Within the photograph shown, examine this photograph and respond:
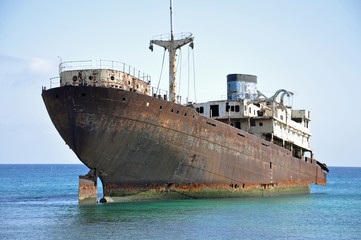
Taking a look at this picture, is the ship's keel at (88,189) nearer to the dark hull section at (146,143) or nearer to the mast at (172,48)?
the dark hull section at (146,143)

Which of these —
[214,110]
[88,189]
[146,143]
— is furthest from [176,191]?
[214,110]

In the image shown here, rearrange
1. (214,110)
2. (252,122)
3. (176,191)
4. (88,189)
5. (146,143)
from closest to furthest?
(146,143)
(88,189)
(176,191)
(214,110)
(252,122)

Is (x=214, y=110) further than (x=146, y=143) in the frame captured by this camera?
Yes

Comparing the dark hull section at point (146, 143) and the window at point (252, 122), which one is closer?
the dark hull section at point (146, 143)

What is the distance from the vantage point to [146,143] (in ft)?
70.4

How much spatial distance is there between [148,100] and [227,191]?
23.7ft

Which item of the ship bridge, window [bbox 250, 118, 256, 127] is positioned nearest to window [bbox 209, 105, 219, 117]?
the ship bridge

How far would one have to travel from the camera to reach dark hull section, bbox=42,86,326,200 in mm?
20750

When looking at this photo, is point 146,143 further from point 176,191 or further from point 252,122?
point 252,122

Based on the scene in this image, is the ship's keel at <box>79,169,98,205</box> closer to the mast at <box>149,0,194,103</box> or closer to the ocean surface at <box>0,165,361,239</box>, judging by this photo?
the ocean surface at <box>0,165,361,239</box>

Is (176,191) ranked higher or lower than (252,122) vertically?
lower

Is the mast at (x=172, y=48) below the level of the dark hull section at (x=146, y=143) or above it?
above

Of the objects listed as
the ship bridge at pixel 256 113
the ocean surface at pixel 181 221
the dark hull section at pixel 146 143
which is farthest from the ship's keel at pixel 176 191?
the ship bridge at pixel 256 113

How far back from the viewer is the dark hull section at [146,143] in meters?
20.8
